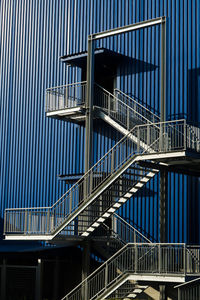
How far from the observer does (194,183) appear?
29766mm

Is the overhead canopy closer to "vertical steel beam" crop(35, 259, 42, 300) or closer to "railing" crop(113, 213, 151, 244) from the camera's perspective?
"railing" crop(113, 213, 151, 244)

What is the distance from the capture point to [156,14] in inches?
1264

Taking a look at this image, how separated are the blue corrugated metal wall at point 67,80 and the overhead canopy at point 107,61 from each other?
1.10 feet

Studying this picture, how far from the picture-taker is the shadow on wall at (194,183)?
29562 mm

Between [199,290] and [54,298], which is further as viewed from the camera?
[54,298]

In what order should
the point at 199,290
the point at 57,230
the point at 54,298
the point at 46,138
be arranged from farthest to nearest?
the point at 46,138
the point at 54,298
the point at 57,230
the point at 199,290

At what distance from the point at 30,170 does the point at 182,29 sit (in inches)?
495

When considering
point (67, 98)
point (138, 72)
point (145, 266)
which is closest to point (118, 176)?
point (145, 266)

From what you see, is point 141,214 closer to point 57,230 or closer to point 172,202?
point 172,202

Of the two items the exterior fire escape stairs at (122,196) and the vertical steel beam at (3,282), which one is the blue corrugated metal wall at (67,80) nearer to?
the exterior fire escape stairs at (122,196)

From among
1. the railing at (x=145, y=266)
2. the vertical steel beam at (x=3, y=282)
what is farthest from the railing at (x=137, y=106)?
the vertical steel beam at (x=3, y=282)

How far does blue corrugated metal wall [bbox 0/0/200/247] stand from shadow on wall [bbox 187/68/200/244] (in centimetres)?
5

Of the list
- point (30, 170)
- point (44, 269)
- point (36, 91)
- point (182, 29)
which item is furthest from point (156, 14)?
point (44, 269)

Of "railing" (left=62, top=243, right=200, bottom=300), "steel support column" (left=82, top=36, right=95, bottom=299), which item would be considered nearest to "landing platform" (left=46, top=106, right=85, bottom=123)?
"steel support column" (left=82, top=36, right=95, bottom=299)
